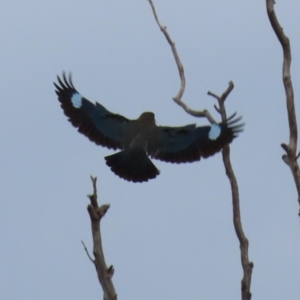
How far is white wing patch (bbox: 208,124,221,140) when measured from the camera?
8.11 metres

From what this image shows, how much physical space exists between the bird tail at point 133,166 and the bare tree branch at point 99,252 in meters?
2.62

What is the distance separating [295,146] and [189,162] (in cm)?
245

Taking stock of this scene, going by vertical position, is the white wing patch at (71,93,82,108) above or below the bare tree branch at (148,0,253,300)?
above

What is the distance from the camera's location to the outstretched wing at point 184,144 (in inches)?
330

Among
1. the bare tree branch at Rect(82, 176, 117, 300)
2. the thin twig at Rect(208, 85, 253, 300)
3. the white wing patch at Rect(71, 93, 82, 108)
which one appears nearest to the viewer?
the bare tree branch at Rect(82, 176, 117, 300)

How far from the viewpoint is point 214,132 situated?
8219 millimetres

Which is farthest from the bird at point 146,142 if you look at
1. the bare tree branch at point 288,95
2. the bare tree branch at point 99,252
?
the bare tree branch at point 99,252

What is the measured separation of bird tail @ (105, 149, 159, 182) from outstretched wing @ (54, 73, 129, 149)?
0.17 meters

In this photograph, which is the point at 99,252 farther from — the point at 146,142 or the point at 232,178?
the point at 146,142

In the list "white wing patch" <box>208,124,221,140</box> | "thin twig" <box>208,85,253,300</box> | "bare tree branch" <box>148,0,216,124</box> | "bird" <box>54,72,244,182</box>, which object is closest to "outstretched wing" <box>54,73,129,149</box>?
"bird" <box>54,72,244,182</box>

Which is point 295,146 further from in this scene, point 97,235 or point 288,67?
point 97,235

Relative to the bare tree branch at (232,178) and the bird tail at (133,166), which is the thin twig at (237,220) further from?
the bird tail at (133,166)

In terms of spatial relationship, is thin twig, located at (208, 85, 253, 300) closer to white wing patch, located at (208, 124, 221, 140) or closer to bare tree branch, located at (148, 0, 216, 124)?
bare tree branch, located at (148, 0, 216, 124)

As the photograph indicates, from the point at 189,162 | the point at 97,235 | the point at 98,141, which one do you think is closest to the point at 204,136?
the point at 189,162
